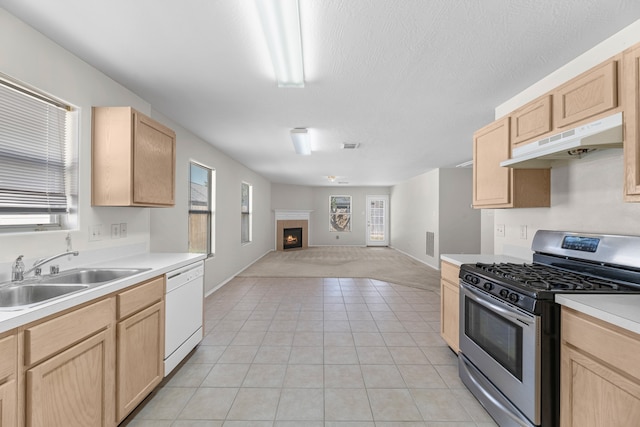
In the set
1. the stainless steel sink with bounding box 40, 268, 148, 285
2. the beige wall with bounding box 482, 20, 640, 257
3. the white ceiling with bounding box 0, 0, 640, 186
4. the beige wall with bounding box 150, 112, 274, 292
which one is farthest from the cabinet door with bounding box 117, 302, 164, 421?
the beige wall with bounding box 482, 20, 640, 257

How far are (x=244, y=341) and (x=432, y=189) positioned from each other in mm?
5916

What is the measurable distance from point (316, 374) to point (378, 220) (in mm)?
9397

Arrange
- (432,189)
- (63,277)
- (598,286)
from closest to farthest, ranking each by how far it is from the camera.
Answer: (598,286), (63,277), (432,189)

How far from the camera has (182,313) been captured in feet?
7.84

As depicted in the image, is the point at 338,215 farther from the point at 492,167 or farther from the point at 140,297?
the point at 140,297

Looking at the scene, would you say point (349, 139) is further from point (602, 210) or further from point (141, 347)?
point (141, 347)

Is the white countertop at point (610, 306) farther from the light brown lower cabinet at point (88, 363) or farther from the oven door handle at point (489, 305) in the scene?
the light brown lower cabinet at point (88, 363)

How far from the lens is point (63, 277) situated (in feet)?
6.06

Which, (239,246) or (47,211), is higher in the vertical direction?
(47,211)

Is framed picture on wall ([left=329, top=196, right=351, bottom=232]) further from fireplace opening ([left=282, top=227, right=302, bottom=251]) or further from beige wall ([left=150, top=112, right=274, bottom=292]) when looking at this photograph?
beige wall ([left=150, top=112, right=274, bottom=292])

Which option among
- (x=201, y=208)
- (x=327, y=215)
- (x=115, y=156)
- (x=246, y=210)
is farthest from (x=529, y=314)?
(x=327, y=215)

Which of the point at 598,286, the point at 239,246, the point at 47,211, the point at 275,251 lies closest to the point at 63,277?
the point at 47,211

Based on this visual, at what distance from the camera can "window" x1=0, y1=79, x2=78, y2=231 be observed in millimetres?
1689

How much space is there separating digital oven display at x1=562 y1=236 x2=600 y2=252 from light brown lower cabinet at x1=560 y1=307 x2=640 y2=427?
0.70m
